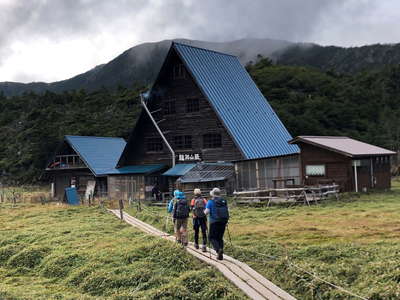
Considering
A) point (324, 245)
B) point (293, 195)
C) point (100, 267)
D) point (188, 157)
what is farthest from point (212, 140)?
point (100, 267)

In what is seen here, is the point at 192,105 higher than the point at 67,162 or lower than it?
higher

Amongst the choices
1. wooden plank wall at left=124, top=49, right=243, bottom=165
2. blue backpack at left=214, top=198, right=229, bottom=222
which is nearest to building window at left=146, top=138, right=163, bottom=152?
wooden plank wall at left=124, top=49, right=243, bottom=165

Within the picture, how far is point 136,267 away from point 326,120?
179ft

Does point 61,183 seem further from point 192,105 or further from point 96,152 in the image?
point 192,105

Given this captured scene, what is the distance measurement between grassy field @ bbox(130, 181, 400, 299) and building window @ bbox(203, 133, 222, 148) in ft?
32.5

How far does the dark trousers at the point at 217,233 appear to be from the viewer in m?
12.6

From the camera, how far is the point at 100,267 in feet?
44.5

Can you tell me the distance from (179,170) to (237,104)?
255 inches

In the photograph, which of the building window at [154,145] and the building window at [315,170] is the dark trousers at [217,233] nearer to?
the building window at [315,170]

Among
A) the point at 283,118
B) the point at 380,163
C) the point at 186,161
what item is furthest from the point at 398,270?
the point at 283,118

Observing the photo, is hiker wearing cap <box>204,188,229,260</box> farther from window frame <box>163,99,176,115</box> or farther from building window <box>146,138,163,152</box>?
building window <box>146,138,163,152</box>

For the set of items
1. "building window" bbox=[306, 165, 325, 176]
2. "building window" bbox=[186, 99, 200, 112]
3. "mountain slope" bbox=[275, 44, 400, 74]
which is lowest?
"building window" bbox=[306, 165, 325, 176]

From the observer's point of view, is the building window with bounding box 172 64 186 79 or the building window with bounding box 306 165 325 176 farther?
the building window with bounding box 172 64 186 79

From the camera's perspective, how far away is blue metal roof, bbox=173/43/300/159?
106 ft
